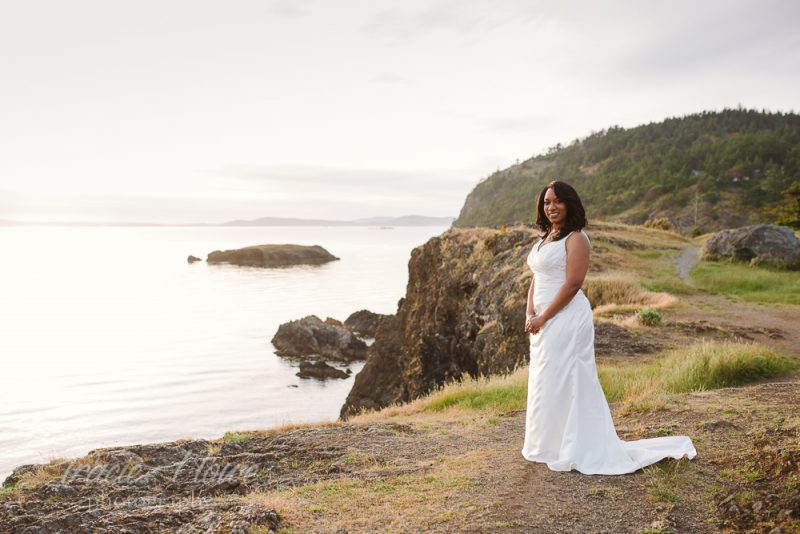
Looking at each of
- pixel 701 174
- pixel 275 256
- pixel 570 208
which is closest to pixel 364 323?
pixel 570 208

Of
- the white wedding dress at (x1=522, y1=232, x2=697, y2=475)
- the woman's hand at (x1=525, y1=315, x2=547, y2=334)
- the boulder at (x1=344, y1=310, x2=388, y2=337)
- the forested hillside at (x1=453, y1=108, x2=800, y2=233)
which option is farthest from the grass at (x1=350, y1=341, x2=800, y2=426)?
the forested hillside at (x1=453, y1=108, x2=800, y2=233)

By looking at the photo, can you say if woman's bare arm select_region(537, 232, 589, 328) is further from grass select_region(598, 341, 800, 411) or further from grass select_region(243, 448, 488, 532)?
grass select_region(598, 341, 800, 411)

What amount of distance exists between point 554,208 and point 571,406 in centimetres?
246

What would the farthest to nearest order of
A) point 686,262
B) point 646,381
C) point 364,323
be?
point 364,323 → point 686,262 → point 646,381

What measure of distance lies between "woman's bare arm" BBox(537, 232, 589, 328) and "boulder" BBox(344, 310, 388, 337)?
42.0 meters

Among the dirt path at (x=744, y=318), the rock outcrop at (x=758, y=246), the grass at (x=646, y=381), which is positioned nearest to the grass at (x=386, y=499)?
the grass at (x=646, y=381)

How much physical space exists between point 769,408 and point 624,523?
4.54 m

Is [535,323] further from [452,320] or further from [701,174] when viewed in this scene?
[701,174]

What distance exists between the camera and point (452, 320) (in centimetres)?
2447

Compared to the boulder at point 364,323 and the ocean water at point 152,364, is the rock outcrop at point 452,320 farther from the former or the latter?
the boulder at point 364,323

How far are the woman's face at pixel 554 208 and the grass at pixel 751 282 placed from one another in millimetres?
19487

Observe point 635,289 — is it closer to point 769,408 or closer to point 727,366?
point 727,366

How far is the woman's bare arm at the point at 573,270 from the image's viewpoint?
6859mm

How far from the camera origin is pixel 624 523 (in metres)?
5.32
